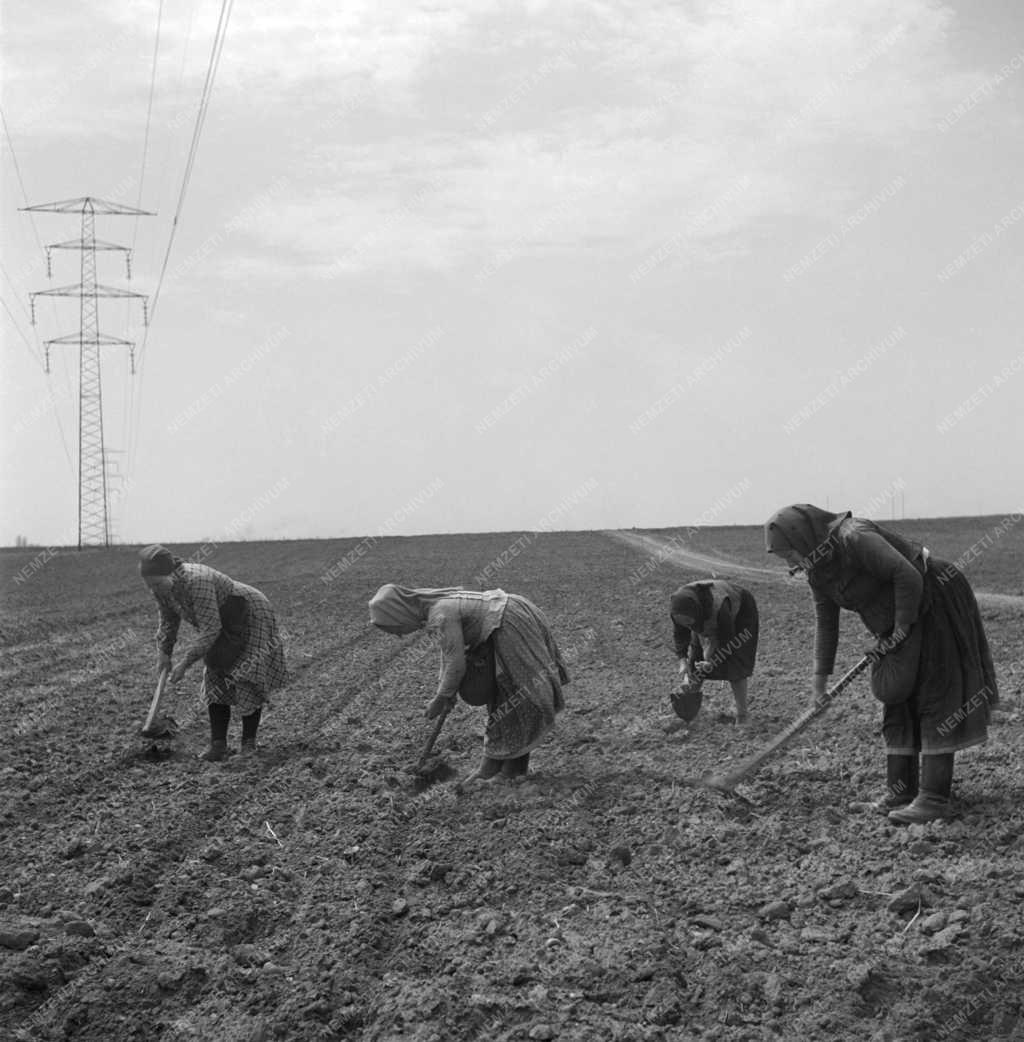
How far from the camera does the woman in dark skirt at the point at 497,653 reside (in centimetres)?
619

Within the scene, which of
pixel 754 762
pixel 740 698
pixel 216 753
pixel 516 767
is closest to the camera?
pixel 754 762

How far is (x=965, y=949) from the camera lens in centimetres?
425

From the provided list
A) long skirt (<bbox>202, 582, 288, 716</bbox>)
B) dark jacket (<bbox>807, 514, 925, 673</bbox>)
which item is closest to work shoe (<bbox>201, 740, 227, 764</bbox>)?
long skirt (<bbox>202, 582, 288, 716</bbox>)

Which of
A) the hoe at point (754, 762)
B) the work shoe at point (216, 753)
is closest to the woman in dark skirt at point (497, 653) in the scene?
the hoe at point (754, 762)

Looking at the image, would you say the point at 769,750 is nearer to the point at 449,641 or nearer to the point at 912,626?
the point at 912,626

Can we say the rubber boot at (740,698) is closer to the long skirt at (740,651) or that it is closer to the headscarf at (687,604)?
the long skirt at (740,651)

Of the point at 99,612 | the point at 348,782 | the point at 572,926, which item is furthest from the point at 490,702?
the point at 99,612

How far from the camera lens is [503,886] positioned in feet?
16.9

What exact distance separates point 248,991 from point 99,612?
17.4m

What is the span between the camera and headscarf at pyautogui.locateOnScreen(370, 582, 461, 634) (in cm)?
607

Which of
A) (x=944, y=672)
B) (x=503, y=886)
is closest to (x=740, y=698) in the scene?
(x=944, y=672)

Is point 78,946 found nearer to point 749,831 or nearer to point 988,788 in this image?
point 749,831

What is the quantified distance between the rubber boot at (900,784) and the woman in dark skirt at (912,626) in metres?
0.15

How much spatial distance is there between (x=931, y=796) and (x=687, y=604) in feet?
7.99
